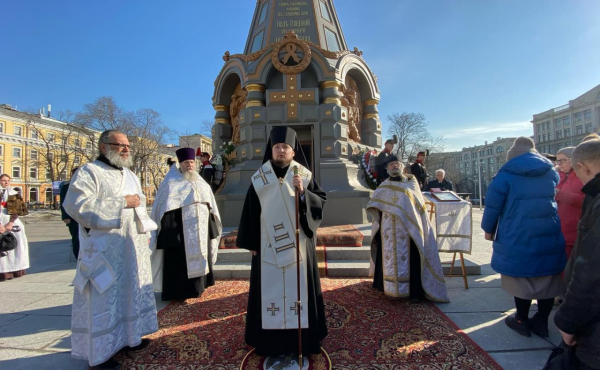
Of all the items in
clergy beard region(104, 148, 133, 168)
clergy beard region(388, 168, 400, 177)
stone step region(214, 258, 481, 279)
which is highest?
clergy beard region(104, 148, 133, 168)

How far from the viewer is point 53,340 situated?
349cm

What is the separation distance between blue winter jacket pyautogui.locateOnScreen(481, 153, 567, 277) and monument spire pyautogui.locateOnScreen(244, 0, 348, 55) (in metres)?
8.64

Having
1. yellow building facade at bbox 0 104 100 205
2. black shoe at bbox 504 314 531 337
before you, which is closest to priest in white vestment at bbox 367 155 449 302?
black shoe at bbox 504 314 531 337

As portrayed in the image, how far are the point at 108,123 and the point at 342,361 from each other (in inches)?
1480

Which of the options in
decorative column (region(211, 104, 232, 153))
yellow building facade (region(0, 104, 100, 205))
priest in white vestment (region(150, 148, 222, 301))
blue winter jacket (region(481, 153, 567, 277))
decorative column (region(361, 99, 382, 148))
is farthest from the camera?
yellow building facade (region(0, 104, 100, 205))

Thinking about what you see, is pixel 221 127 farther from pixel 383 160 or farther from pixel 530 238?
pixel 530 238

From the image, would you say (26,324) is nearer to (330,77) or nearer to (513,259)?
(513,259)

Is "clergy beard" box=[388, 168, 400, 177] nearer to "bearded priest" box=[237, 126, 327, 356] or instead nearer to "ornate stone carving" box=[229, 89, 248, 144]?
"bearded priest" box=[237, 126, 327, 356]

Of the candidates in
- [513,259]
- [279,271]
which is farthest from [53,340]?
[513,259]

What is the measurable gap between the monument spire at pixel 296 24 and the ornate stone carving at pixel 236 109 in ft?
5.89

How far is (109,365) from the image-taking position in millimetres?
2861

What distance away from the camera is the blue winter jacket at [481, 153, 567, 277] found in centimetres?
328

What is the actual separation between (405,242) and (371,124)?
24.2 feet

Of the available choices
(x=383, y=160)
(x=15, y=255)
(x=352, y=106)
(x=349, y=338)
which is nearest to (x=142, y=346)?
(x=349, y=338)
